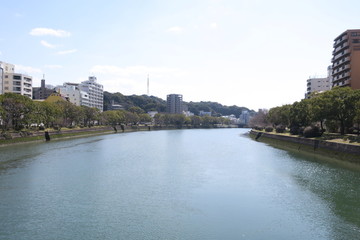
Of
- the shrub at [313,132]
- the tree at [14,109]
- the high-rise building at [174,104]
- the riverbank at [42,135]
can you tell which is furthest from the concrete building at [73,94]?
the shrub at [313,132]

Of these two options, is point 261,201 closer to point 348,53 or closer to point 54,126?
point 348,53

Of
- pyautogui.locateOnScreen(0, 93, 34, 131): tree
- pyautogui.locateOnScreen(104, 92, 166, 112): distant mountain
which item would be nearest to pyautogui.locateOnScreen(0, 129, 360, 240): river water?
pyautogui.locateOnScreen(0, 93, 34, 131): tree

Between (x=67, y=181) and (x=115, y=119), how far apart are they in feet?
236

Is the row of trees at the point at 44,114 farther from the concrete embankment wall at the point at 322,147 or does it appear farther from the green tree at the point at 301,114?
the green tree at the point at 301,114

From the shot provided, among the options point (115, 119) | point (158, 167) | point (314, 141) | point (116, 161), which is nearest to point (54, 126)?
point (115, 119)

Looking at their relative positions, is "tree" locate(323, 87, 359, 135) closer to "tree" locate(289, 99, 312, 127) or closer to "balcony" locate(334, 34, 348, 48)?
"tree" locate(289, 99, 312, 127)

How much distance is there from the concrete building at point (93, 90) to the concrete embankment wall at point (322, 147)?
270ft

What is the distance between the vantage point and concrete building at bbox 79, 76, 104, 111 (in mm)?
112300

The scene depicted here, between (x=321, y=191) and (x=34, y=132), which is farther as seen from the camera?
(x=34, y=132)

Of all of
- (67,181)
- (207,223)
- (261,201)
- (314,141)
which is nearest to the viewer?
(207,223)

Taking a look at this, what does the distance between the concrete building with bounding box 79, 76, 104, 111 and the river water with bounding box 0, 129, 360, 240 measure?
9102 cm

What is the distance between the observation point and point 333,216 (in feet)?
42.8

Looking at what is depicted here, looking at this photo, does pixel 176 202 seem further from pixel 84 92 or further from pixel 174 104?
pixel 174 104

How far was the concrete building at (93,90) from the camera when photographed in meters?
112
